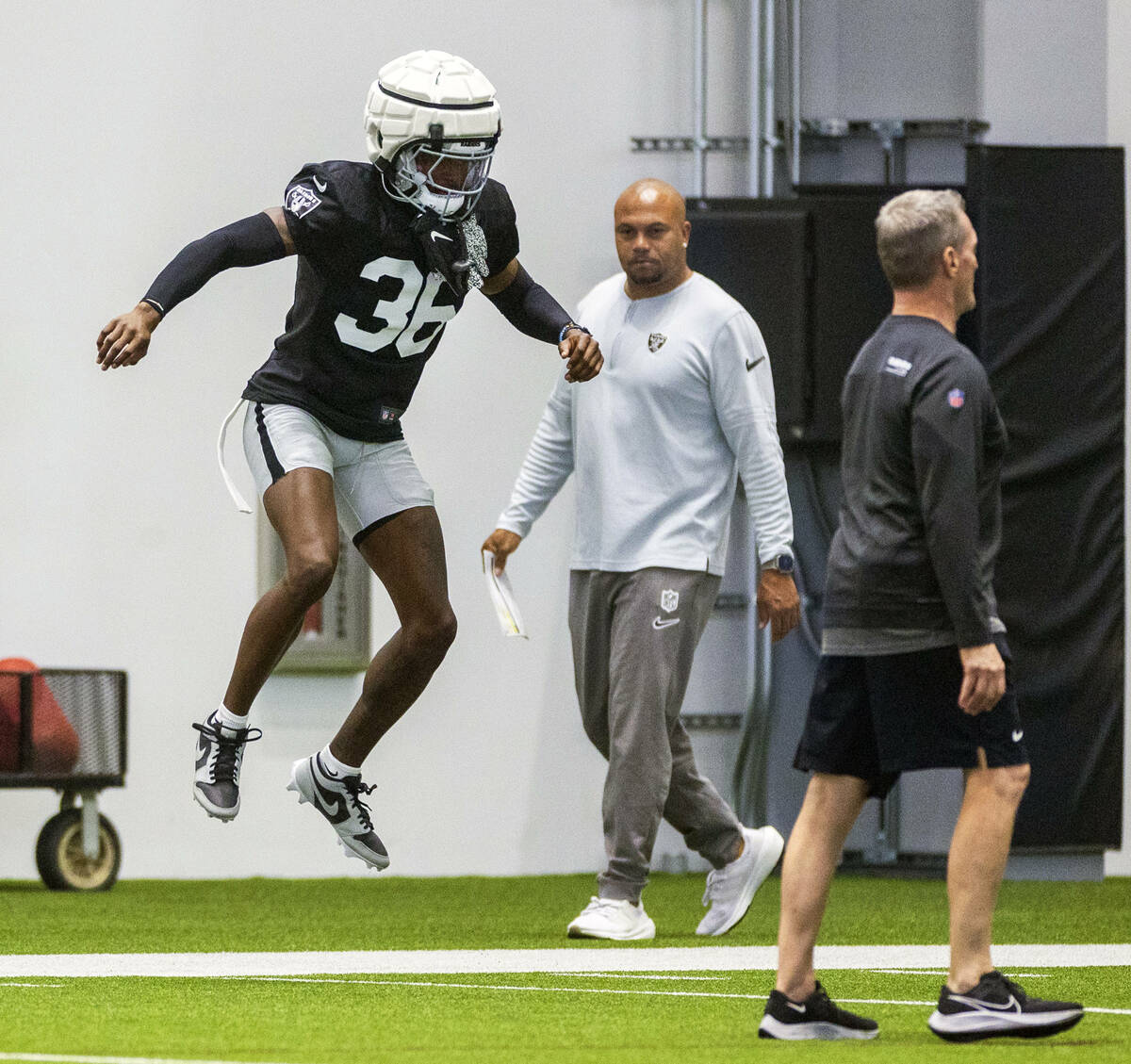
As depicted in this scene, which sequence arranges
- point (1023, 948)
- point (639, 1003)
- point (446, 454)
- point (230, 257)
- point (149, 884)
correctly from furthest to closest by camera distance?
point (446, 454), point (149, 884), point (1023, 948), point (230, 257), point (639, 1003)

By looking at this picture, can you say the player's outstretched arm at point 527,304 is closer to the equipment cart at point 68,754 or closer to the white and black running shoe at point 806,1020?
the white and black running shoe at point 806,1020

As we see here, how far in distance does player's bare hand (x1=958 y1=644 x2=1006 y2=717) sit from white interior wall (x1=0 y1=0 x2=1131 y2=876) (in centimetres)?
540

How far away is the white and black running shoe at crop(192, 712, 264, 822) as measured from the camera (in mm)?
4992

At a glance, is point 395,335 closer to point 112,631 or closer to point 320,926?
point 320,926

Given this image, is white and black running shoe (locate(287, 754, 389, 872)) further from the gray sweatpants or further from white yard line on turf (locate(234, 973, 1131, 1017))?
the gray sweatpants

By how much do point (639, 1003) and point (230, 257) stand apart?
1.85 m

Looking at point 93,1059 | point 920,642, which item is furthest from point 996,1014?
point 93,1059

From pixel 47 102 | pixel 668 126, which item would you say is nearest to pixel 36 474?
pixel 47 102

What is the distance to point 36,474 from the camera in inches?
343

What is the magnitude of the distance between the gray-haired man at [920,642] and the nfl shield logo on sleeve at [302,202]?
5.29 feet

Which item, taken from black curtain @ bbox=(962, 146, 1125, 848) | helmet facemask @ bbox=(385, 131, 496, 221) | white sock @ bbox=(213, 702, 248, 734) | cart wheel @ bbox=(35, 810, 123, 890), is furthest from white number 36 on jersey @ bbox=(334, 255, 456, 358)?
black curtain @ bbox=(962, 146, 1125, 848)

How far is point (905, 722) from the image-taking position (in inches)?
145

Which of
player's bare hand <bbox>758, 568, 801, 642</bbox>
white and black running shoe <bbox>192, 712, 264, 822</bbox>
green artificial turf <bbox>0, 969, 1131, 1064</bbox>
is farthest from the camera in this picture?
player's bare hand <bbox>758, 568, 801, 642</bbox>

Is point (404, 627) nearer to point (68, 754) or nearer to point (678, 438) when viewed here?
point (678, 438)
